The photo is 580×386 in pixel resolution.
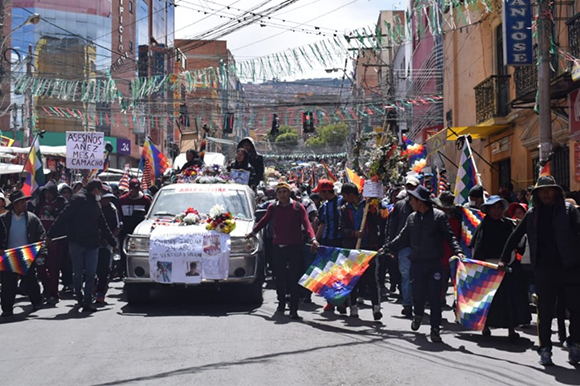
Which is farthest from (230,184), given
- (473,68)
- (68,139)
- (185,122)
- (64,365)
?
(185,122)

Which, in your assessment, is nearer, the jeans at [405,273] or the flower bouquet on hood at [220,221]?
the jeans at [405,273]

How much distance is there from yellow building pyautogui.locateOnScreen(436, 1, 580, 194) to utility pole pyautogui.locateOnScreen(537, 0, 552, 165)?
7.69 ft

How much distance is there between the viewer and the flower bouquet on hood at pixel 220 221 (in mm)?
11852

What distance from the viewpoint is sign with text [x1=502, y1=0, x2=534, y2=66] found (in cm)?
1891

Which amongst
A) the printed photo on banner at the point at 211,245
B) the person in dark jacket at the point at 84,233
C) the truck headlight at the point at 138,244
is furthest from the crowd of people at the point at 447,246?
the person in dark jacket at the point at 84,233

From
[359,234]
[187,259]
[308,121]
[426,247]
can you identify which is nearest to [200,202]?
[187,259]

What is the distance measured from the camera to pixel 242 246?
38.9 ft

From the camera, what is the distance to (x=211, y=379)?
Answer: 273 inches

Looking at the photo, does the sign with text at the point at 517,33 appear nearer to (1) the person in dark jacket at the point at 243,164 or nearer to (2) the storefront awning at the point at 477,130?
(2) the storefront awning at the point at 477,130

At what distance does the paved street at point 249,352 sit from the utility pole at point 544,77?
432cm

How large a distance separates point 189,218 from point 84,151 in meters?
8.80

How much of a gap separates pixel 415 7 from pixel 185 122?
3932 cm

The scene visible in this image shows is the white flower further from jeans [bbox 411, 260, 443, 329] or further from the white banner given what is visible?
jeans [bbox 411, 260, 443, 329]

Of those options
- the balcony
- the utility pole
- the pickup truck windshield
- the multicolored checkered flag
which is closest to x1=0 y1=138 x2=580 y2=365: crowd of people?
the pickup truck windshield
